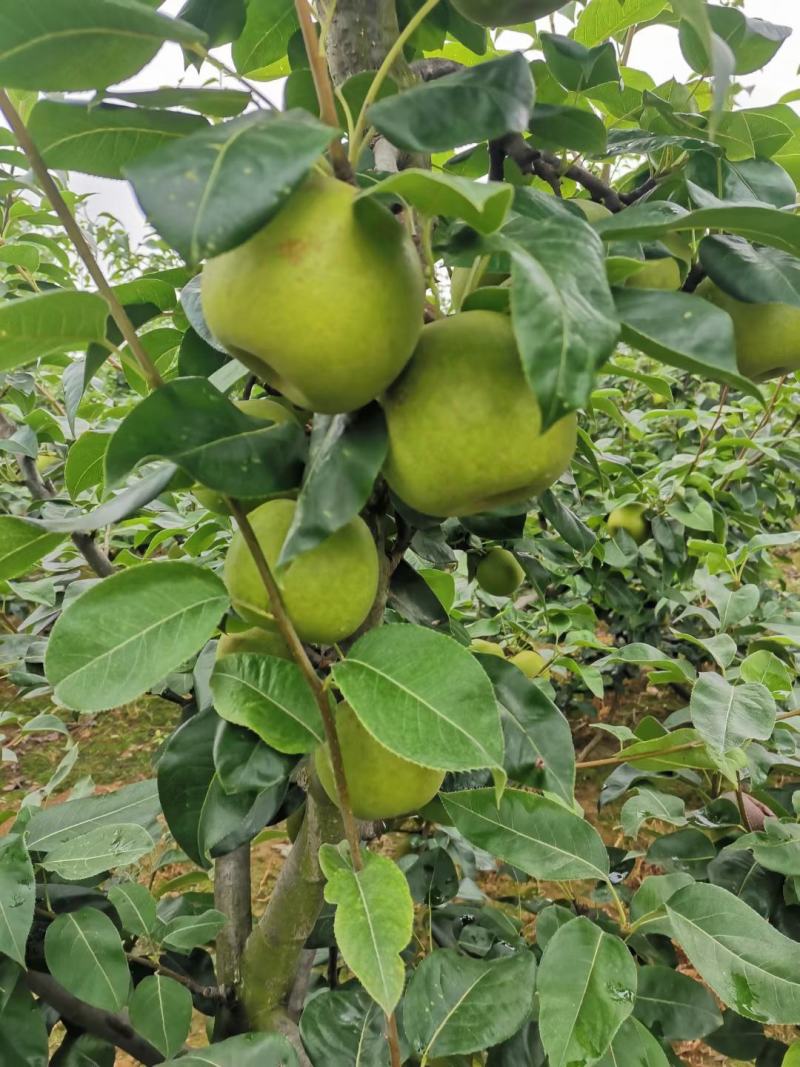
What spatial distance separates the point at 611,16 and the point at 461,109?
58 cm

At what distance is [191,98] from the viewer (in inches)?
19.0

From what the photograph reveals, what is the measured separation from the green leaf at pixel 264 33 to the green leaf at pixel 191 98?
1.01 feet

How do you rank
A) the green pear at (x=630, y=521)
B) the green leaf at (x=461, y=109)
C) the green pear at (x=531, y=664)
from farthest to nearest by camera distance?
the green pear at (x=630, y=521) → the green pear at (x=531, y=664) → the green leaf at (x=461, y=109)

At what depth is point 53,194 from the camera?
0.47m

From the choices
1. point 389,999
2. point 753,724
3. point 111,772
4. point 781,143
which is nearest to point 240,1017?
point 389,999

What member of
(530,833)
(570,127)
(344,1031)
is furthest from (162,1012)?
(570,127)

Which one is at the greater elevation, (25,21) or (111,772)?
(25,21)

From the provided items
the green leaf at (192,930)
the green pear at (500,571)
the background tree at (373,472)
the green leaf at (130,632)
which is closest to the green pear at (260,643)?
the background tree at (373,472)

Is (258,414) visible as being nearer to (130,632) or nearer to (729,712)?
(130,632)

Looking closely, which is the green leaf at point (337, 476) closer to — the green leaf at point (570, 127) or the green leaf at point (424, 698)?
the green leaf at point (424, 698)

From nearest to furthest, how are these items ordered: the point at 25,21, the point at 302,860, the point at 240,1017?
1. the point at 25,21
2. the point at 302,860
3. the point at 240,1017

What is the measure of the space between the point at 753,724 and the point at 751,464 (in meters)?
1.67

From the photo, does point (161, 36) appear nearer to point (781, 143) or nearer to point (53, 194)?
point (53, 194)

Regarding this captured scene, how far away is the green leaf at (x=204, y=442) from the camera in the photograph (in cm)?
46
